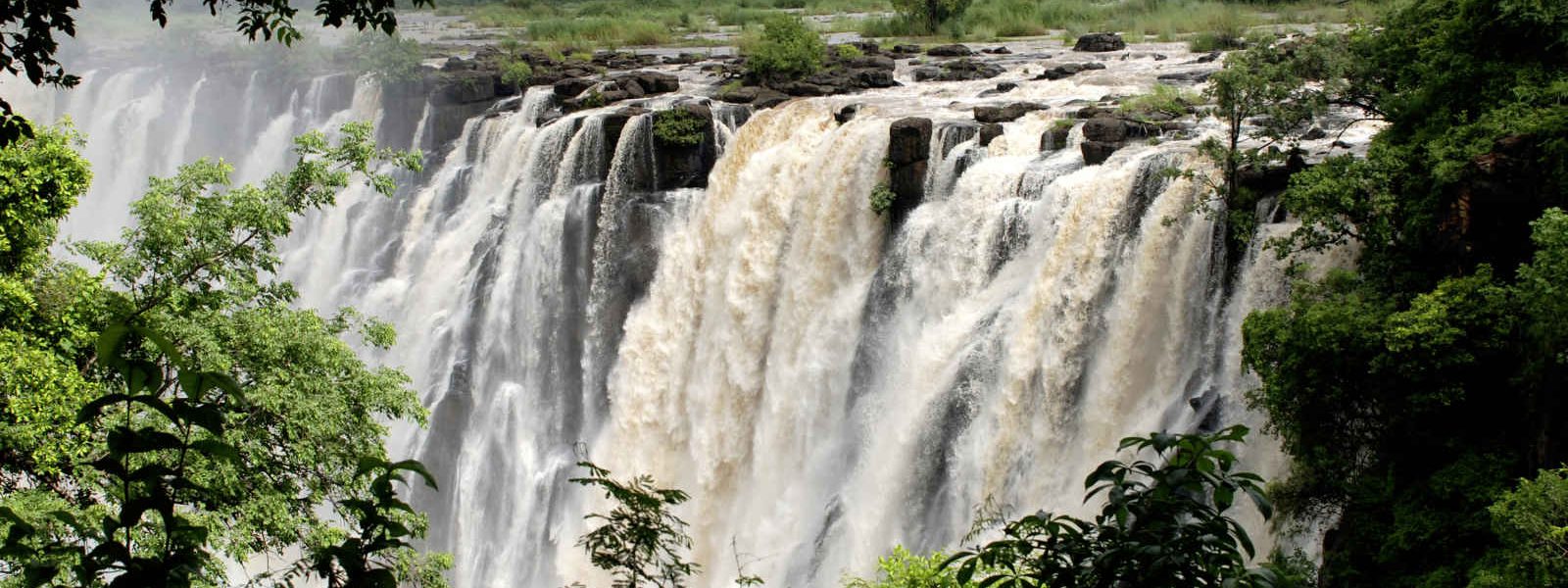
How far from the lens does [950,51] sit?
3456 cm

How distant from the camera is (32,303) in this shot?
12.5 m

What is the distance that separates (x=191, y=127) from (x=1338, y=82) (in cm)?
3694

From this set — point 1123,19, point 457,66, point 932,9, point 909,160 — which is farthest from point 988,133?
point 932,9

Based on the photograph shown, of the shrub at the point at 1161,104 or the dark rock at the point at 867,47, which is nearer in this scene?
the shrub at the point at 1161,104

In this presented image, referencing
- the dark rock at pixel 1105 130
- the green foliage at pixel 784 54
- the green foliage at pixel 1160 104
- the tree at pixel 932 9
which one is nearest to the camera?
the dark rock at pixel 1105 130

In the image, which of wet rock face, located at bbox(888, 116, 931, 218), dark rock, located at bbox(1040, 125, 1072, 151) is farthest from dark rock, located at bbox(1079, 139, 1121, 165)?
wet rock face, located at bbox(888, 116, 931, 218)

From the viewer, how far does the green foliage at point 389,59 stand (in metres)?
36.0

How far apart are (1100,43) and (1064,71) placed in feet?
18.0

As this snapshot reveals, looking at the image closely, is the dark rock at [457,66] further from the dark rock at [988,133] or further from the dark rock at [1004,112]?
the dark rock at [988,133]

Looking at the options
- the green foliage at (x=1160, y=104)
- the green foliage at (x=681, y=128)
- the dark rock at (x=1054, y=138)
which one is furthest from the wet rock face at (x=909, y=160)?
the green foliage at (x=681, y=128)

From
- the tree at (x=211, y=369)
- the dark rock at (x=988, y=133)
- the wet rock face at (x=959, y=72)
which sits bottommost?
the tree at (x=211, y=369)

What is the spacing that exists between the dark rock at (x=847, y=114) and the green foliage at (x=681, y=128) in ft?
9.90

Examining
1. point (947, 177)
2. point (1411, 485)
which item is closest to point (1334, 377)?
point (1411, 485)

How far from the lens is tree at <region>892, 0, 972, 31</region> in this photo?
4066cm
